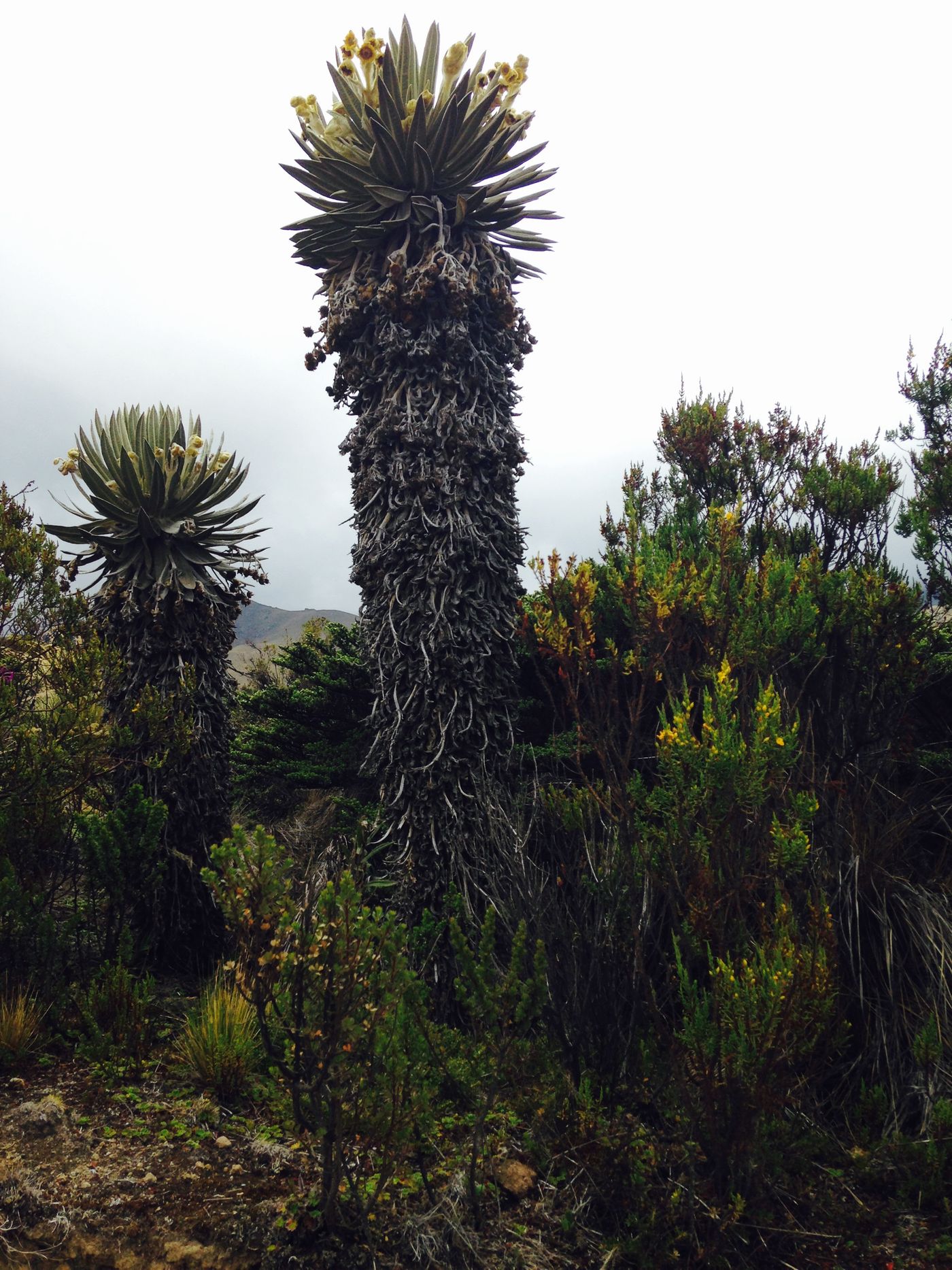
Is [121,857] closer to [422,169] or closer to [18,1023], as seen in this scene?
[18,1023]

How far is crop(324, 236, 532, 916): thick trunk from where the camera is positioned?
497 cm

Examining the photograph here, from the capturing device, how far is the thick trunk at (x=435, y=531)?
4973mm

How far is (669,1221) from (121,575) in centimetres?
527

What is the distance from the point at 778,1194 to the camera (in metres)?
3.08

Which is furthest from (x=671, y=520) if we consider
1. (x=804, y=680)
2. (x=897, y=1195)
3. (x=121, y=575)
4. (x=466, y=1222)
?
(x=466, y=1222)

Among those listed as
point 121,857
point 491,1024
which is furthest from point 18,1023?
point 491,1024

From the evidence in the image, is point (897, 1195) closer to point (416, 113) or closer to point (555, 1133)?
point (555, 1133)

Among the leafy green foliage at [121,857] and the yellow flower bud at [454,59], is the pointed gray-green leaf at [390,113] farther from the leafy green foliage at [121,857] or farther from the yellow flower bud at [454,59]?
the leafy green foliage at [121,857]

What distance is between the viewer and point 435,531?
5199 millimetres

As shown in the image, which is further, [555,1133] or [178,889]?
[178,889]

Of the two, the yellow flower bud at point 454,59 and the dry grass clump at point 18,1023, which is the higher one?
the yellow flower bud at point 454,59

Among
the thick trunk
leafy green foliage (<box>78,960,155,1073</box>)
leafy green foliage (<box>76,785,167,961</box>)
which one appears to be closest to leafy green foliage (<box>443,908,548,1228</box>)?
the thick trunk

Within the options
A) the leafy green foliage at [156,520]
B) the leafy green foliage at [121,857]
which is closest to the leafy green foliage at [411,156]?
the leafy green foliage at [156,520]

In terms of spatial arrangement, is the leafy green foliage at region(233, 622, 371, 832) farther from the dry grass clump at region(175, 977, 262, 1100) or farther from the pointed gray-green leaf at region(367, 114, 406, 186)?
the pointed gray-green leaf at region(367, 114, 406, 186)
